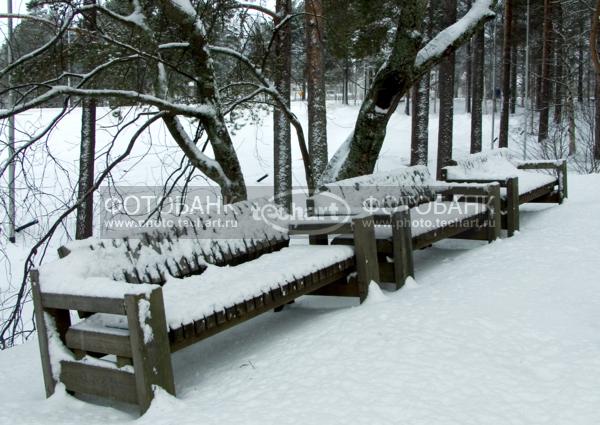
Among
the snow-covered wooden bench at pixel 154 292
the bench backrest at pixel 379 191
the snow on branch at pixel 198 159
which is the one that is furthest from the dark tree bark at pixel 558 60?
the snow-covered wooden bench at pixel 154 292

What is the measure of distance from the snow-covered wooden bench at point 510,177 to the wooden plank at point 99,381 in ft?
17.6

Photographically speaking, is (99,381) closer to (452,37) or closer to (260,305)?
(260,305)

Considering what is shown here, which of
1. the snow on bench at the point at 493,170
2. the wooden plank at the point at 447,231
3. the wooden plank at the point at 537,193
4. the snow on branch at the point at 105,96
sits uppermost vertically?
the snow on branch at the point at 105,96

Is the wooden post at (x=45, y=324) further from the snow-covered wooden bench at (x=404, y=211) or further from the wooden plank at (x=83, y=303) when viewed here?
the snow-covered wooden bench at (x=404, y=211)

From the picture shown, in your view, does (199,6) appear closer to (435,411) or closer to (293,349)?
(293,349)

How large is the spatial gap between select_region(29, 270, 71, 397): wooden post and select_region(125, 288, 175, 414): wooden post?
2.35ft

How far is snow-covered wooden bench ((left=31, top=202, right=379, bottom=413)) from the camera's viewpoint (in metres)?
3.21

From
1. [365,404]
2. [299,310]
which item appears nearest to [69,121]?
[299,310]

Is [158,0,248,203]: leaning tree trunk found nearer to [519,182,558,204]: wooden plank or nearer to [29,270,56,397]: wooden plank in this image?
[29,270,56,397]: wooden plank

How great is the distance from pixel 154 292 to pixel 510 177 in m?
5.65

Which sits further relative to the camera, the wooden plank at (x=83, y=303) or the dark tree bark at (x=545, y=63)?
the dark tree bark at (x=545, y=63)

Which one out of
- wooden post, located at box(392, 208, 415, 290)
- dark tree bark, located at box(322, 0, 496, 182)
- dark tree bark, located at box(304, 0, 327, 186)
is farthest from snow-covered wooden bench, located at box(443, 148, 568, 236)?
wooden post, located at box(392, 208, 415, 290)

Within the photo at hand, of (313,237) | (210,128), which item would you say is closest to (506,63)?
(210,128)

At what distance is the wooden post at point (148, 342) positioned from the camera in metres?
3.12
